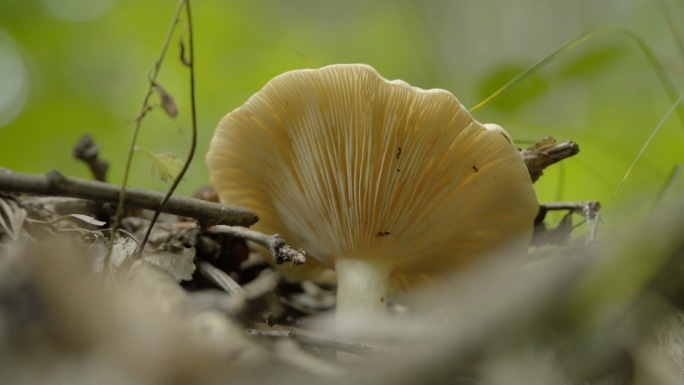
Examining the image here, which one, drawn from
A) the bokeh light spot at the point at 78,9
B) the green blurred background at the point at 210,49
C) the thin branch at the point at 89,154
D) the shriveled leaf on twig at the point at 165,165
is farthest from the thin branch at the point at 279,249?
the bokeh light spot at the point at 78,9

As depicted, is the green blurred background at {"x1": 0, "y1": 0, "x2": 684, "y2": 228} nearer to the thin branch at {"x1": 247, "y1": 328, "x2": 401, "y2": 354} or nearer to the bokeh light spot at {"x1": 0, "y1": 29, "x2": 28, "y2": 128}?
the bokeh light spot at {"x1": 0, "y1": 29, "x2": 28, "y2": 128}

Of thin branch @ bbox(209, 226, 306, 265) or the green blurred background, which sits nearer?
thin branch @ bbox(209, 226, 306, 265)

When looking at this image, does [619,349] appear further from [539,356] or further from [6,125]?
[6,125]

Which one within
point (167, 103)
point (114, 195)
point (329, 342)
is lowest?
point (329, 342)

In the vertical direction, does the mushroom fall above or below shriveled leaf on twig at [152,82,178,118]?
below

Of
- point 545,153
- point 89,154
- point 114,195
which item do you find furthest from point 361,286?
point 89,154

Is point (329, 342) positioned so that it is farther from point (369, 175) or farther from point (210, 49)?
point (210, 49)

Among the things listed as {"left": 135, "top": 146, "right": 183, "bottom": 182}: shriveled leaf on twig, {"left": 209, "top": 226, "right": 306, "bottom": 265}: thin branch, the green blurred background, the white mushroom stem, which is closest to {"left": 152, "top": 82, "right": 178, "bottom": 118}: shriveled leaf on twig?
{"left": 135, "top": 146, "right": 183, "bottom": 182}: shriveled leaf on twig
